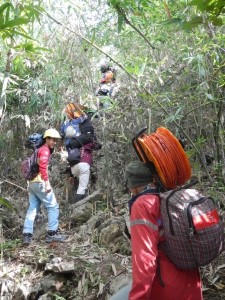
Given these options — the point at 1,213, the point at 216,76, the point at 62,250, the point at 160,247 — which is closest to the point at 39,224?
the point at 1,213

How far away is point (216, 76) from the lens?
3.01 meters

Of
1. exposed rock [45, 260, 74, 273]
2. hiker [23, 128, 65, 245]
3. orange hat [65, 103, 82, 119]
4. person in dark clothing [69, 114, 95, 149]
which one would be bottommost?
exposed rock [45, 260, 74, 273]

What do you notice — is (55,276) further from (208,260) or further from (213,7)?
(213,7)

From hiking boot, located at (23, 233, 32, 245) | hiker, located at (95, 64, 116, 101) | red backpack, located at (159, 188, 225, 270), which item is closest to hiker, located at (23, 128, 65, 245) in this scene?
hiking boot, located at (23, 233, 32, 245)

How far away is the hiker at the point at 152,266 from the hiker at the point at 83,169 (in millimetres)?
3771

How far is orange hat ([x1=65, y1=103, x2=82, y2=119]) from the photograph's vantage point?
18.0 feet

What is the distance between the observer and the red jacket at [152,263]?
66.1 inches

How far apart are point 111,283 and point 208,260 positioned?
2253 mm

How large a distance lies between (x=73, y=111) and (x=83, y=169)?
873mm

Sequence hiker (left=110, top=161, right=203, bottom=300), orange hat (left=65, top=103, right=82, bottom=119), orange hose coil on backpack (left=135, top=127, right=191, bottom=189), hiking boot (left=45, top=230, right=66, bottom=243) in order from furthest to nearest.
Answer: orange hat (left=65, top=103, right=82, bottom=119) < hiking boot (left=45, top=230, right=66, bottom=243) < orange hose coil on backpack (left=135, top=127, right=191, bottom=189) < hiker (left=110, top=161, right=203, bottom=300)

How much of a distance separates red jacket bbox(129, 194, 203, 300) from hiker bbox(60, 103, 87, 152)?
151 inches

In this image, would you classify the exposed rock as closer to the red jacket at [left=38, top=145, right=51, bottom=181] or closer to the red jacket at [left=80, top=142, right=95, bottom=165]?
the red jacket at [left=38, top=145, right=51, bottom=181]

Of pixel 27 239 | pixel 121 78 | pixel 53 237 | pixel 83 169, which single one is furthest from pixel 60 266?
pixel 121 78

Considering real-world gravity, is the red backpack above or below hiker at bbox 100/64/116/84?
below
